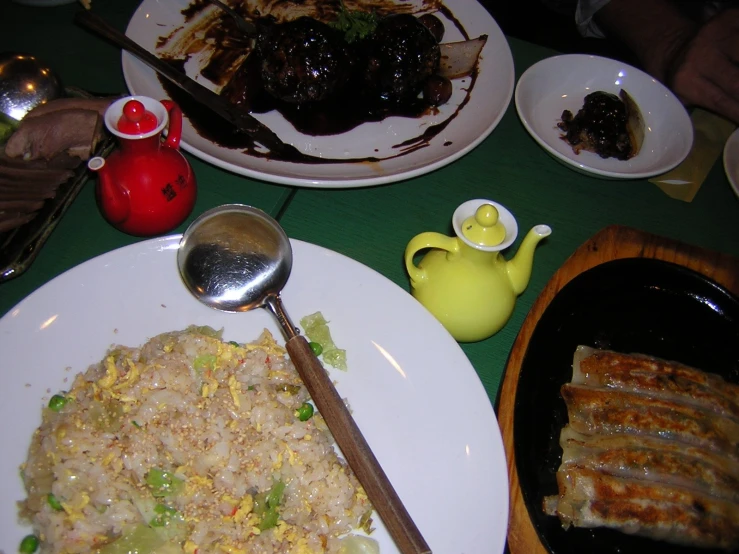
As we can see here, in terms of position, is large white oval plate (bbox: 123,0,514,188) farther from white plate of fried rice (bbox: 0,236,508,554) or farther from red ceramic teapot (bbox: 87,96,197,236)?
white plate of fried rice (bbox: 0,236,508,554)

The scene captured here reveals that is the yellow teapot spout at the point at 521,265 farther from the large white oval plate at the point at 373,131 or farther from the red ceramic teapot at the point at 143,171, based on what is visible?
the red ceramic teapot at the point at 143,171

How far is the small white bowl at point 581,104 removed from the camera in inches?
93.5

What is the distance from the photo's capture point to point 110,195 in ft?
5.57

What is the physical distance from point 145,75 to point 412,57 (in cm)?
126

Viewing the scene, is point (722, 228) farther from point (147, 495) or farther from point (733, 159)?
point (147, 495)

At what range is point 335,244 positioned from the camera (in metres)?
2.06

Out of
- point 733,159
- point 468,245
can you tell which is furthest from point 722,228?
point 468,245

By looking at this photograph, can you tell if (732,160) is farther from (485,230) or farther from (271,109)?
(271,109)

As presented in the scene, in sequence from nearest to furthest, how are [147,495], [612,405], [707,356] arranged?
[147,495]
[612,405]
[707,356]

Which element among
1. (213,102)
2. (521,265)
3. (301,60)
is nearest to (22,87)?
(213,102)

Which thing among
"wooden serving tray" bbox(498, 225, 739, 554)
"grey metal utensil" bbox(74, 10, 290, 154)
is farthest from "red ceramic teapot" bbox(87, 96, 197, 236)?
"wooden serving tray" bbox(498, 225, 739, 554)

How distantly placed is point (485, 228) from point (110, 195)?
123 centimetres

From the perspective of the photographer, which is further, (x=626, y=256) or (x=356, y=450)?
(x=626, y=256)

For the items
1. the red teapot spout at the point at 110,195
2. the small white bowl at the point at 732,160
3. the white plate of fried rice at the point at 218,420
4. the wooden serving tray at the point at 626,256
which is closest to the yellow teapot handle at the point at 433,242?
the white plate of fried rice at the point at 218,420
